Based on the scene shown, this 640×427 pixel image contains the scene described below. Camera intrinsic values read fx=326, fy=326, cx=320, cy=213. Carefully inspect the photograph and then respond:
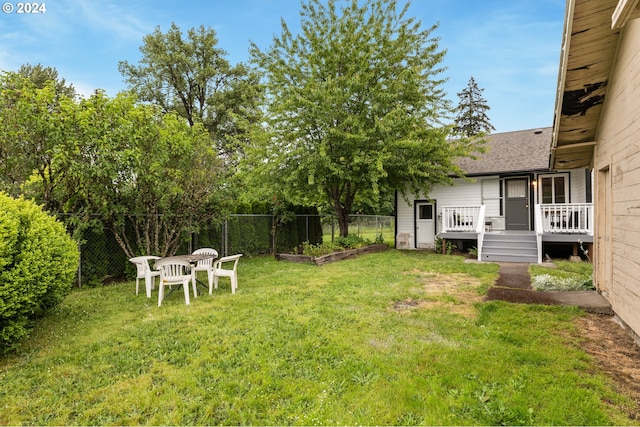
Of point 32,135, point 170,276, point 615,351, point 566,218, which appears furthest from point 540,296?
point 32,135

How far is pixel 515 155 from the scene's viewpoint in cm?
1349

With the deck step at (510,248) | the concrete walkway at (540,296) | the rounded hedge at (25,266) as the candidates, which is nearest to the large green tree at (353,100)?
the deck step at (510,248)

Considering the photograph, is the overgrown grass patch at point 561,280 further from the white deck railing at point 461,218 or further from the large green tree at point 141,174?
the large green tree at point 141,174

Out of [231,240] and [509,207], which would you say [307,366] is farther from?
[509,207]

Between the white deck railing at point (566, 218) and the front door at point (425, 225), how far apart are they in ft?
13.9

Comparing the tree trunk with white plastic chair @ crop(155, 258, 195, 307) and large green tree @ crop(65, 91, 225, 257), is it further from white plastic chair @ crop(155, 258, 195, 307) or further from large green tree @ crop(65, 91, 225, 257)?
white plastic chair @ crop(155, 258, 195, 307)

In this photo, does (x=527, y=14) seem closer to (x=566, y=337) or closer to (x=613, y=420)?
(x=566, y=337)

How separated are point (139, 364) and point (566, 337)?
15.5ft

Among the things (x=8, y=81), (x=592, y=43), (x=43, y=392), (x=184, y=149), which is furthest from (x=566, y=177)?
(x=8, y=81)

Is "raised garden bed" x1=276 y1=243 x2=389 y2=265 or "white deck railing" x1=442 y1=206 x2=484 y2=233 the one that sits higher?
"white deck railing" x1=442 y1=206 x2=484 y2=233

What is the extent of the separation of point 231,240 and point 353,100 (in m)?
6.43

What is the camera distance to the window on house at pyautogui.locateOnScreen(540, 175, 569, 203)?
1189cm

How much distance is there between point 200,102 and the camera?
23828mm

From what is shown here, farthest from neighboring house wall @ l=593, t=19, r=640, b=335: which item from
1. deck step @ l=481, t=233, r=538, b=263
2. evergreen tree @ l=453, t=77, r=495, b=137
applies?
evergreen tree @ l=453, t=77, r=495, b=137
